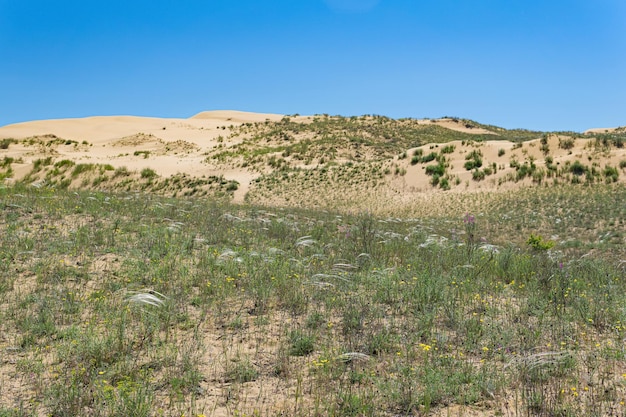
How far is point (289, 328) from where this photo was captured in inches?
208

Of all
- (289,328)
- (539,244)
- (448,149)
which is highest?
(448,149)

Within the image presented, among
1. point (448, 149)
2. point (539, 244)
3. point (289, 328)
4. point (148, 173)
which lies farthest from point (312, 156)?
point (289, 328)

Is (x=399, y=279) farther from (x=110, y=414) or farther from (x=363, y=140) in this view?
(x=363, y=140)

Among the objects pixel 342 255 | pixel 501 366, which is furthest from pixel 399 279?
pixel 501 366

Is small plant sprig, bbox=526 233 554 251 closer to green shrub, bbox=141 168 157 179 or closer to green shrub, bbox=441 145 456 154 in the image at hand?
green shrub, bbox=441 145 456 154

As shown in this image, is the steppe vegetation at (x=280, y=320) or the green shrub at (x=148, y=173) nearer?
the steppe vegetation at (x=280, y=320)

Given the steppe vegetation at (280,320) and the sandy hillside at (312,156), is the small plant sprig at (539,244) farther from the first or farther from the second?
the sandy hillside at (312,156)

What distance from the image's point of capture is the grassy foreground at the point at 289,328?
3.77m

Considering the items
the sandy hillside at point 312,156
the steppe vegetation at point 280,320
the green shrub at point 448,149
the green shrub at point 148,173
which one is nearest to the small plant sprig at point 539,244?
the steppe vegetation at point 280,320

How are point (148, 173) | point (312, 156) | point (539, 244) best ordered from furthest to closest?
point (312, 156) < point (148, 173) < point (539, 244)

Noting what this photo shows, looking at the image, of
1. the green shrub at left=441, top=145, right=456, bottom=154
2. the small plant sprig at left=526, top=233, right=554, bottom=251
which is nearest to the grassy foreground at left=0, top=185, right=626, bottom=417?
the small plant sprig at left=526, top=233, right=554, bottom=251

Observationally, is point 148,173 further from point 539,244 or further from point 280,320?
point 280,320

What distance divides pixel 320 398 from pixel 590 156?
1003 inches

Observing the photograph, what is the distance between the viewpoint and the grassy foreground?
3.77 meters
